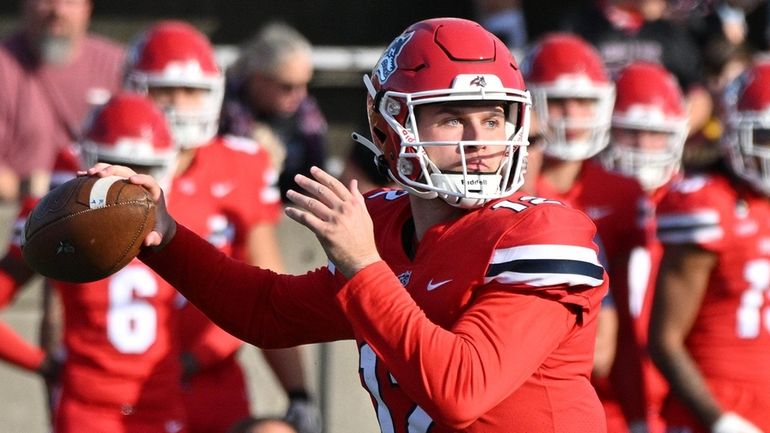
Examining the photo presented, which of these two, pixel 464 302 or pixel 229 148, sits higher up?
pixel 464 302

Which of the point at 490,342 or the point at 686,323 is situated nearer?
the point at 490,342

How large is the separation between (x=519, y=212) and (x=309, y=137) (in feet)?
13.2

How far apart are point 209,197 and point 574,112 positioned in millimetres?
1653

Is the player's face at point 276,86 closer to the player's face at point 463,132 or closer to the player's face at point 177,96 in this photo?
the player's face at point 177,96

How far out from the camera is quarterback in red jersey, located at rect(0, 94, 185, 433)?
16.0 feet

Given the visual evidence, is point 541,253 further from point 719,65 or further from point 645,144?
point 719,65

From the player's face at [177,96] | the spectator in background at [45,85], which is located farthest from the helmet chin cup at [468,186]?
the spectator in background at [45,85]

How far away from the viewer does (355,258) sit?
2.97 metres

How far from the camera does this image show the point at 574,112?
6.23 meters

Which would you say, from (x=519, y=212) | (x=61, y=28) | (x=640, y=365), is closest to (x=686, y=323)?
(x=640, y=365)

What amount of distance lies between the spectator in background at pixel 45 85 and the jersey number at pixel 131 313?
168 centimetres

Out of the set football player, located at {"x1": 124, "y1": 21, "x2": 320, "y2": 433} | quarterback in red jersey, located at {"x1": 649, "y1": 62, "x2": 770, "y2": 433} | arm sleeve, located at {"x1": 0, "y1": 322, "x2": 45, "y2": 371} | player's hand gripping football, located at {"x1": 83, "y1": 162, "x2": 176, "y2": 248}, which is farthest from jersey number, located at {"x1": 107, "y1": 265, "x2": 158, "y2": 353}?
quarterback in red jersey, located at {"x1": 649, "y1": 62, "x2": 770, "y2": 433}

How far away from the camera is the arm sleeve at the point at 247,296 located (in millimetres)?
3553

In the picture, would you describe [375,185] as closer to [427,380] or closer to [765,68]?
[765,68]
